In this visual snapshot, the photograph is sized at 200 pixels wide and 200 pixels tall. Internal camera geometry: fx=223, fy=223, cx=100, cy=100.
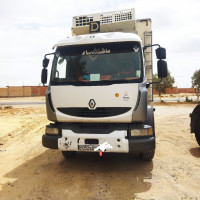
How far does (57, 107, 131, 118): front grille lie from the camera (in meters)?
4.20

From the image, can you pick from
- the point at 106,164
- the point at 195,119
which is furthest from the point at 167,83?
the point at 106,164

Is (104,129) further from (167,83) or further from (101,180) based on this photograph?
(167,83)

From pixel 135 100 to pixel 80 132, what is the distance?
1.24m

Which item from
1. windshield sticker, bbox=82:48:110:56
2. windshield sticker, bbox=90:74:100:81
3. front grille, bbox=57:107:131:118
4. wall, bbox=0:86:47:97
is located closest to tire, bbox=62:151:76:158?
front grille, bbox=57:107:131:118

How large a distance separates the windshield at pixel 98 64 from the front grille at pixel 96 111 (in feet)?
1.76

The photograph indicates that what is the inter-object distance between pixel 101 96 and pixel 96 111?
31cm

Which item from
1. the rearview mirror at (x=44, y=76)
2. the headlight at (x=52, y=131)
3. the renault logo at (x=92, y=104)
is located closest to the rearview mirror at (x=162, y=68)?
the renault logo at (x=92, y=104)

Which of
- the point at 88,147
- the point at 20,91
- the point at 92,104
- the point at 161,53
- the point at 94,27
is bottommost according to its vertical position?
the point at 88,147

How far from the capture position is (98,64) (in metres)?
4.57

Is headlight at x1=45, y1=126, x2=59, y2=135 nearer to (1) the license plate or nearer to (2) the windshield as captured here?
(1) the license plate

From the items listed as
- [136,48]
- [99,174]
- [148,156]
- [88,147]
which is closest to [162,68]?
[136,48]

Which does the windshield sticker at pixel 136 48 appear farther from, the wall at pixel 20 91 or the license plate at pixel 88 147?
the wall at pixel 20 91

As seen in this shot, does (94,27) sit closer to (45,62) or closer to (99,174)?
(45,62)

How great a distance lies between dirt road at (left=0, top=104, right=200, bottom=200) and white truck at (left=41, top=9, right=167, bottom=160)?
1.99 feet
